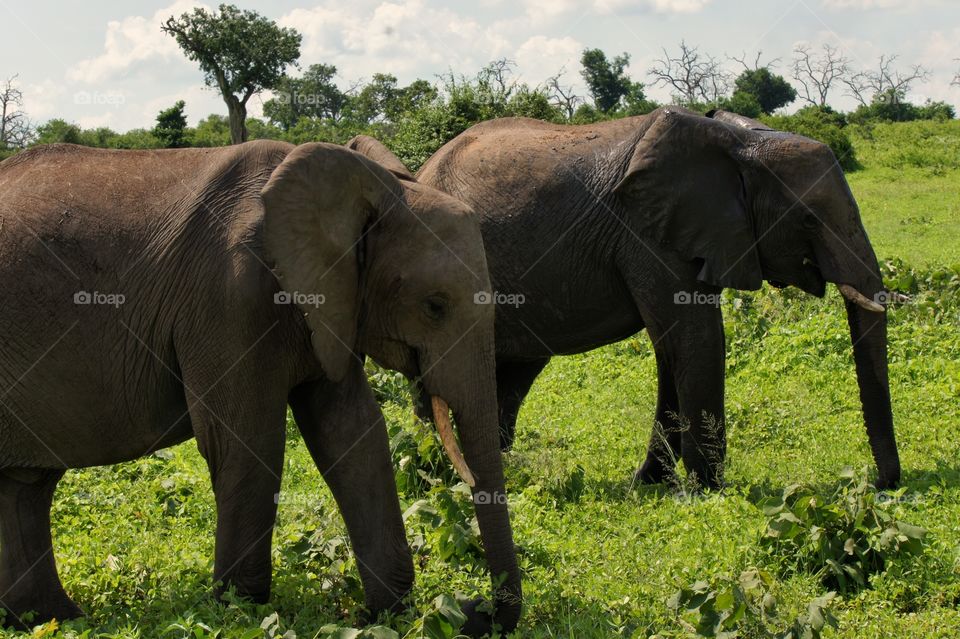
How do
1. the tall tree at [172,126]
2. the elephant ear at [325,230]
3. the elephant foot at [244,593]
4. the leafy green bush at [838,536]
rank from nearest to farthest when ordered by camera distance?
1. the elephant ear at [325,230]
2. the elephant foot at [244,593]
3. the leafy green bush at [838,536]
4. the tall tree at [172,126]

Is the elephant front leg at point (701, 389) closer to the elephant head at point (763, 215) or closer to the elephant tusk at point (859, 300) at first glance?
the elephant head at point (763, 215)

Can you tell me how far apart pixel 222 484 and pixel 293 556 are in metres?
0.96

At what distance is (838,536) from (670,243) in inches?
100

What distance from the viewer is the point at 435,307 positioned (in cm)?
472

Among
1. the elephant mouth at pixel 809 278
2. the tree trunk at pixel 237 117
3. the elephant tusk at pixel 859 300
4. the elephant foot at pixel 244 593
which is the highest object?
the tree trunk at pixel 237 117

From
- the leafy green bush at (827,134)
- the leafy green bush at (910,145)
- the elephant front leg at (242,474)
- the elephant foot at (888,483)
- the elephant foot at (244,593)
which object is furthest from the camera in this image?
the leafy green bush at (827,134)

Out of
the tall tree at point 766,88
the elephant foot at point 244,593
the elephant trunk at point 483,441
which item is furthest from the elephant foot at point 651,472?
the tall tree at point 766,88

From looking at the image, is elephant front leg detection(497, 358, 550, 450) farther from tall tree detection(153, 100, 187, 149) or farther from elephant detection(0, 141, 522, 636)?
tall tree detection(153, 100, 187, 149)

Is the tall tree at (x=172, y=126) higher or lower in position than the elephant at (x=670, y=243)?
higher

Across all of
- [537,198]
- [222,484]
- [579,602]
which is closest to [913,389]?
[537,198]

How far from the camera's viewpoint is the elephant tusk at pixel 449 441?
14.6 ft

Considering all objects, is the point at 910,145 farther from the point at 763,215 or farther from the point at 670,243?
the point at 670,243

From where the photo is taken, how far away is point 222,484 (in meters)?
4.89

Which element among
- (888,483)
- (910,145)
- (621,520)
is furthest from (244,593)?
(910,145)
